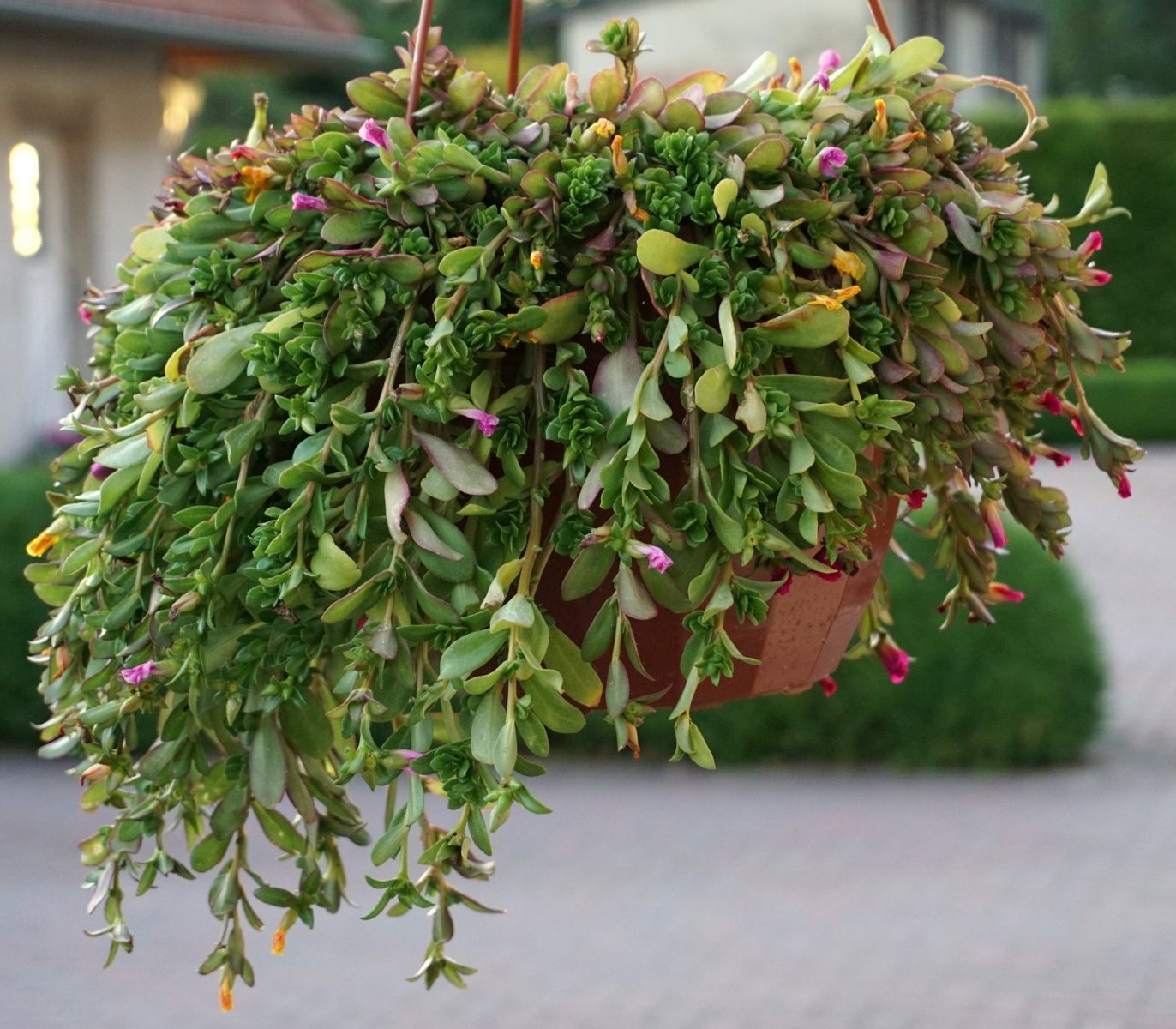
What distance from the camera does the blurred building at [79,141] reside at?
879 centimetres

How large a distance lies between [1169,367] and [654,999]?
1124 cm

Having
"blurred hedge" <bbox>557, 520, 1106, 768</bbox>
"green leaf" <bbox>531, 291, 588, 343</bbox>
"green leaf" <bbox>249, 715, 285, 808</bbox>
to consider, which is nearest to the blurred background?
"blurred hedge" <bbox>557, 520, 1106, 768</bbox>

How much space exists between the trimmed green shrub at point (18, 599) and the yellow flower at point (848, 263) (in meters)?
5.91

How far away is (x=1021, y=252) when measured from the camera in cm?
123

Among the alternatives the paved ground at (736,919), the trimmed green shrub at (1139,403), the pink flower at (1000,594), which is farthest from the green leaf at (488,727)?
the trimmed green shrub at (1139,403)

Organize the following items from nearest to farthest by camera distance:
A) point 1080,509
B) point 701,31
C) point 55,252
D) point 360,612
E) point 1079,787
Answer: point 360,612, point 1079,787, point 55,252, point 1080,509, point 701,31

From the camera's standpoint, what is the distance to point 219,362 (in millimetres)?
1181

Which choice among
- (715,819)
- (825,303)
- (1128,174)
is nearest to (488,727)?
(825,303)

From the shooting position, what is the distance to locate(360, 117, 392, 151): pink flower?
118cm

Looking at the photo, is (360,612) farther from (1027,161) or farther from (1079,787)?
(1027,161)

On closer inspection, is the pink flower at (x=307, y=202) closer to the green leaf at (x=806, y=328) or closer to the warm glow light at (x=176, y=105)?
the green leaf at (x=806, y=328)

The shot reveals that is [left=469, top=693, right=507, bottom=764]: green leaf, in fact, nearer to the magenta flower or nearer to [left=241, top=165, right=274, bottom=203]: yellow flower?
[left=241, top=165, right=274, bottom=203]: yellow flower

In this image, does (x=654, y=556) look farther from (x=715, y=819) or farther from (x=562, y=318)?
(x=715, y=819)

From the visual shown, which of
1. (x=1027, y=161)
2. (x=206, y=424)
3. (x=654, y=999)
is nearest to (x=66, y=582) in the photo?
(x=206, y=424)
